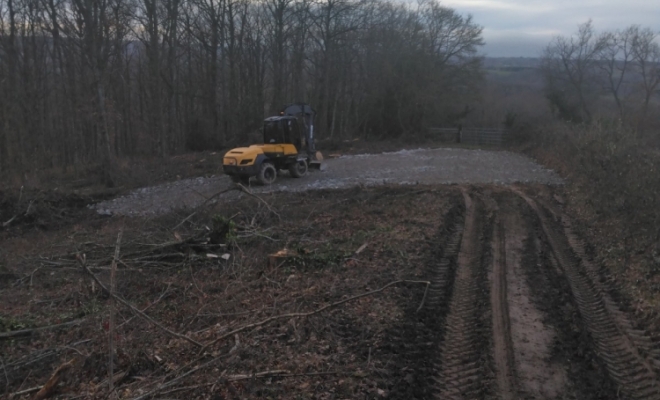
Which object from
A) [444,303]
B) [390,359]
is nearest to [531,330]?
[444,303]

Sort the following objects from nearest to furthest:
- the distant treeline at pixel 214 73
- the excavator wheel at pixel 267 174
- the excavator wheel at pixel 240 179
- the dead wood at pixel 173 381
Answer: the dead wood at pixel 173 381, the excavator wheel at pixel 267 174, the excavator wheel at pixel 240 179, the distant treeline at pixel 214 73

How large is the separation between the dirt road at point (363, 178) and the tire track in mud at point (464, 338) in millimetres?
→ 9139

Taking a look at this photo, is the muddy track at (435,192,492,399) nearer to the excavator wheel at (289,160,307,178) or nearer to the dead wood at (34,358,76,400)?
the dead wood at (34,358,76,400)

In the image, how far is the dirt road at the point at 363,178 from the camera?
18.0 meters

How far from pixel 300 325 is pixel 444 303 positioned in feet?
7.17

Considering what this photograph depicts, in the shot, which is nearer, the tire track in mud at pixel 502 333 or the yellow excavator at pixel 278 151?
the tire track in mud at pixel 502 333

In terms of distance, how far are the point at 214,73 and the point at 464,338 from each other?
31105mm

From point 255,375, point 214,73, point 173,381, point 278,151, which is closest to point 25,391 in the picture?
point 173,381

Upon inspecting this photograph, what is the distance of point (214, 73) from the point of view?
34.8 meters

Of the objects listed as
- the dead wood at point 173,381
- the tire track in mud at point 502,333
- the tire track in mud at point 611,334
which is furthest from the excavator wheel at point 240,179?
the dead wood at point 173,381

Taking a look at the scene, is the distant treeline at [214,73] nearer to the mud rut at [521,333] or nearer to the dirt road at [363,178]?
the dirt road at [363,178]

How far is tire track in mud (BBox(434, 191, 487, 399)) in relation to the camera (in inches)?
214

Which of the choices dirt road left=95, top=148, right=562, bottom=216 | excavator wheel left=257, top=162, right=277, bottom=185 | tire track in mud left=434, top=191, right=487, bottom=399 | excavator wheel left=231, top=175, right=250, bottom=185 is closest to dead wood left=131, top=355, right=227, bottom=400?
tire track in mud left=434, top=191, right=487, bottom=399

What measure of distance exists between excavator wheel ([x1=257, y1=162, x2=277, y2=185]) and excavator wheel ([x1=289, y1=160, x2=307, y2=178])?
2.94 ft
